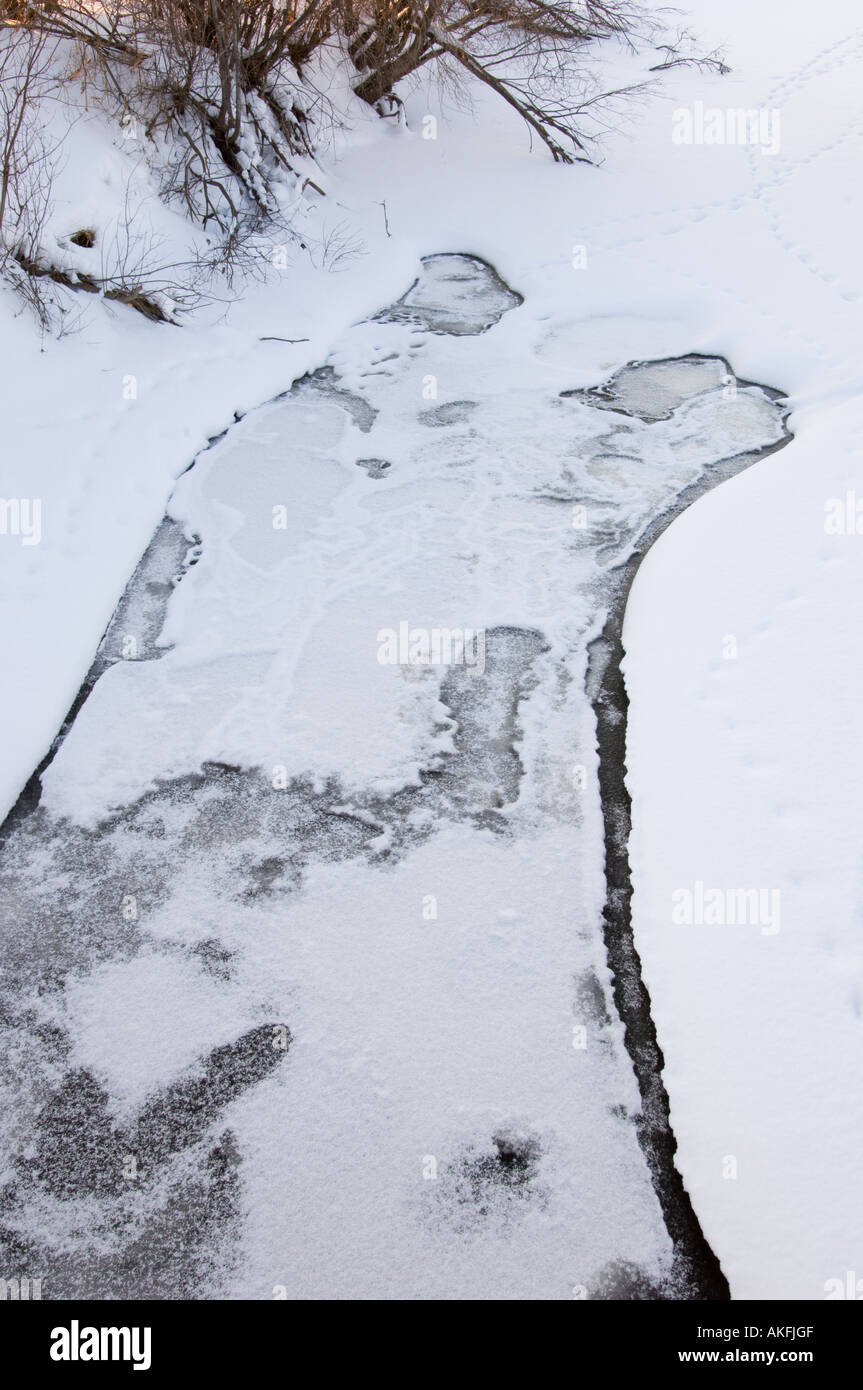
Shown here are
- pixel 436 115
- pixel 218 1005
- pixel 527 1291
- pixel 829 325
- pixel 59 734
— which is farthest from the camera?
pixel 436 115

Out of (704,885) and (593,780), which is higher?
(593,780)

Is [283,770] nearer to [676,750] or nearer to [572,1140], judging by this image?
[676,750]

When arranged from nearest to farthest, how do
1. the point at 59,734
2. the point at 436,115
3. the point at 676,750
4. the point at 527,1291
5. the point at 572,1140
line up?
the point at 527,1291 < the point at 572,1140 < the point at 676,750 < the point at 59,734 < the point at 436,115

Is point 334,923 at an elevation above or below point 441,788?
below

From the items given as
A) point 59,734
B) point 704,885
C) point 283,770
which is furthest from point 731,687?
point 59,734

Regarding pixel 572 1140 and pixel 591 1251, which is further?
pixel 572 1140

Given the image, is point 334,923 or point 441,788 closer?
point 334,923

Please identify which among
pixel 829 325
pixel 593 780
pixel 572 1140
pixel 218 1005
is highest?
pixel 829 325
